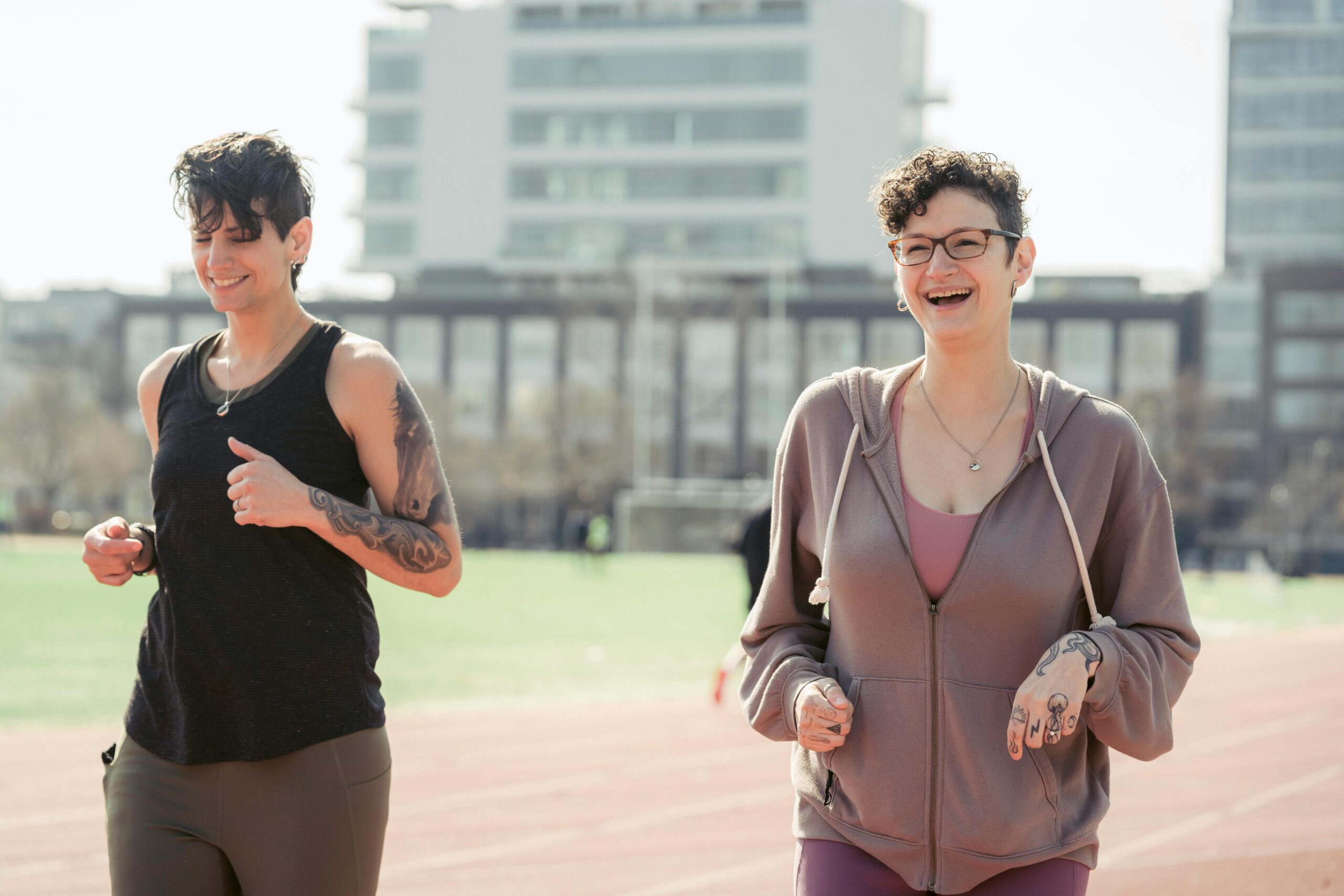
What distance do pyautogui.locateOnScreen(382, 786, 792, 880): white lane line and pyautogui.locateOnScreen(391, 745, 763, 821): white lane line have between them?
74 cm

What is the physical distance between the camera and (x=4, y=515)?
47.2 meters

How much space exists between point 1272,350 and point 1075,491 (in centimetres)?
8381

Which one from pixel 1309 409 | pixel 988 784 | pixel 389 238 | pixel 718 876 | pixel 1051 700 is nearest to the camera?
pixel 1051 700

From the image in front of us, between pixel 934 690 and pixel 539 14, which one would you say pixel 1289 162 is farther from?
pixel 934 690

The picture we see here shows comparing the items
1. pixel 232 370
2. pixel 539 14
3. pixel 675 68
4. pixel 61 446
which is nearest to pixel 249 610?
pixel 232 370

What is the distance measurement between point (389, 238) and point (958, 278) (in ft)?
295

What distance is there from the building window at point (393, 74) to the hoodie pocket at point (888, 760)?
90.8 meters

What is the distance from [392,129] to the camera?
3565 inches

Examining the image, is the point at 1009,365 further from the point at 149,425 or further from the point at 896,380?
the point at 149,425

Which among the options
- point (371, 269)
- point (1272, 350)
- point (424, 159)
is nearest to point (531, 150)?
point (424, 159)

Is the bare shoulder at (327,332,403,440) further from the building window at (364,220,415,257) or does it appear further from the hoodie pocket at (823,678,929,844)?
the building window at (364,220,415,257)

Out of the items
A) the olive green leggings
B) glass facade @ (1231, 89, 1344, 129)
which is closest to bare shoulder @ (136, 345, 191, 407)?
the olive green leggings

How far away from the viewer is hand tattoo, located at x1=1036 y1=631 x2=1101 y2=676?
2.60 meters

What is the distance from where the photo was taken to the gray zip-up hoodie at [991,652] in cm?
269
